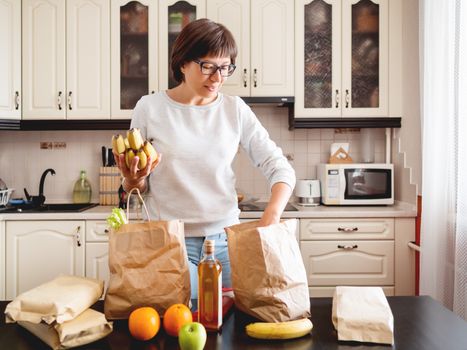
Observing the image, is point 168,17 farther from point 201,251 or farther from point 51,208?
point 201,251

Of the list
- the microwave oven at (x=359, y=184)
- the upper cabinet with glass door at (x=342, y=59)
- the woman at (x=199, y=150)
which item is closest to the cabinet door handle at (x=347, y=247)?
the microwave oven at (x=359, y=184)

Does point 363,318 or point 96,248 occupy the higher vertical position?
point 363,318

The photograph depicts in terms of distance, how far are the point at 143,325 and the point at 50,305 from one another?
0.19 meters

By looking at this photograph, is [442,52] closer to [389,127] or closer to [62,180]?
[389,127]

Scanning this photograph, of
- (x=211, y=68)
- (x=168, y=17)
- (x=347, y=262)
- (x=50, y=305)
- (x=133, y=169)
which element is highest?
(x=168, y=17)

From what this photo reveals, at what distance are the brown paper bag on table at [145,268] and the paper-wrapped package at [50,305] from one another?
0.07 m

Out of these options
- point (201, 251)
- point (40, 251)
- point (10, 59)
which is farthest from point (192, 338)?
point (10, 59)

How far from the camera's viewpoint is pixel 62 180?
10.4 feet

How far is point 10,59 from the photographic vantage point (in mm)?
2809

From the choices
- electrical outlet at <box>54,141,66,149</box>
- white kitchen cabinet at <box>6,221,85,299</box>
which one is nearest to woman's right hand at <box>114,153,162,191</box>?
white kitchen cabinet at <box>6,221,85,299</box>

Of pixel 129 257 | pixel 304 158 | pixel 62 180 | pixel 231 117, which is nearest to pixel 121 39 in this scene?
pixel 62 180

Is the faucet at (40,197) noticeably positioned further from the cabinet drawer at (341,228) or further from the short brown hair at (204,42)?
the short brown hair at (204,42)

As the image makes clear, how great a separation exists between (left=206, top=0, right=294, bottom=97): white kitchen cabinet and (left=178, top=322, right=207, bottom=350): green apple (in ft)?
7.11

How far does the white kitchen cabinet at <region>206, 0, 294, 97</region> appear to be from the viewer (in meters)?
2.85
